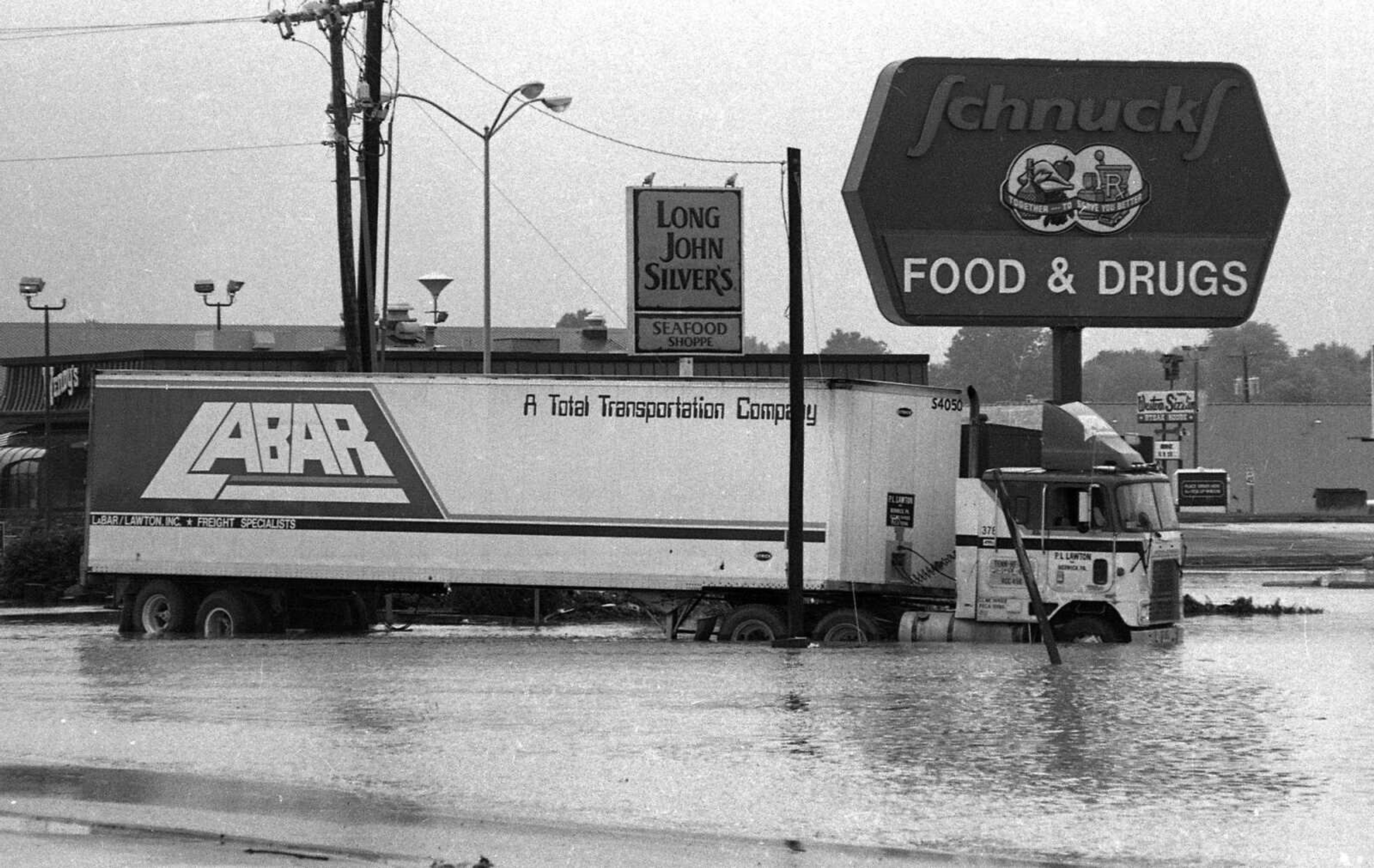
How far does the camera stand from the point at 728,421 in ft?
69.6

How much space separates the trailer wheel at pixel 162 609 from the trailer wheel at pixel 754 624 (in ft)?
23.5

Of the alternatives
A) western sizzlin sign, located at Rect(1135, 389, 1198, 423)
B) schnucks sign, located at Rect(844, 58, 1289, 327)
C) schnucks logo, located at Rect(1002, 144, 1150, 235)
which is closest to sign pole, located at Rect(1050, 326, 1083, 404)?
schnucks sign, located at Rect(844, 58, 1289, 327)

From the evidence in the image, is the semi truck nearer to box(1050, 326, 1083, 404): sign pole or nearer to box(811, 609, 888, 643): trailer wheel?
box(811, 609, 888, 643): trailer wheel

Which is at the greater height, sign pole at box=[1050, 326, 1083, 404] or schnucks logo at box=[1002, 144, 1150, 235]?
schnucks logo at box=[1002, 144, 1150, 235]

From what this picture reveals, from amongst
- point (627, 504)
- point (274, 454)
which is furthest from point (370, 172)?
point (627, 504)

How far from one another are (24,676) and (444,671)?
13.7 feet

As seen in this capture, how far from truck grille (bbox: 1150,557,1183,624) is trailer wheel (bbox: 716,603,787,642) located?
4413 millimetres

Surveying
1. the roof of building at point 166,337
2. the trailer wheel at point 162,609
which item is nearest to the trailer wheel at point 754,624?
the trailer wheel at point 162,609

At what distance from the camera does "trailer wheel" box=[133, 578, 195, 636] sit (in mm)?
22531

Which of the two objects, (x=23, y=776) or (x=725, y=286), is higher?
(x=725, y=286)

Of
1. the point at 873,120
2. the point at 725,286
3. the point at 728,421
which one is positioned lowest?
the point at 728,421

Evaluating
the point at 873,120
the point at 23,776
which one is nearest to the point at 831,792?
the point at 23,776

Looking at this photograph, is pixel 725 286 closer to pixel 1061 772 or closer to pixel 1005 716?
pixel 1005 716

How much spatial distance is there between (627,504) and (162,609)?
21.6 ft
